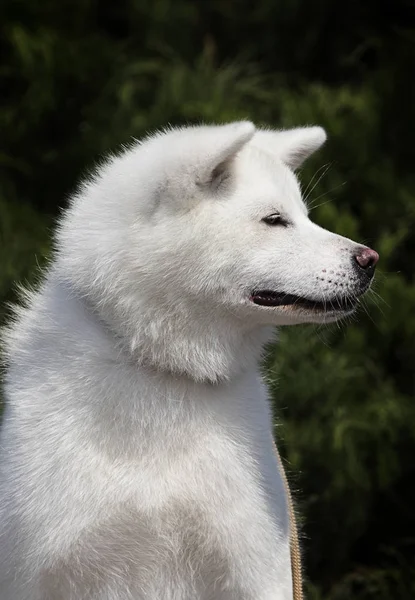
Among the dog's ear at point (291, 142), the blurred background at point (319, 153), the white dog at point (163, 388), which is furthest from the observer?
the blurred background at point (319, 153)

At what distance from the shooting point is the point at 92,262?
9.91 ft

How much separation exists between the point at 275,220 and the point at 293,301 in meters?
0.24

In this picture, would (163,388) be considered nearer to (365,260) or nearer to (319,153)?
(365,260)

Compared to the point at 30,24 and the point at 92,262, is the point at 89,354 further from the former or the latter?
the point at 30,24

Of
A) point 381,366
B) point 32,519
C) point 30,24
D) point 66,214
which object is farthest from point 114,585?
point 30,24

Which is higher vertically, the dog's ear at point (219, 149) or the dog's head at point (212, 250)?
the dog's ear at point (219, 149)

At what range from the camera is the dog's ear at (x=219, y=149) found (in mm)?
2918

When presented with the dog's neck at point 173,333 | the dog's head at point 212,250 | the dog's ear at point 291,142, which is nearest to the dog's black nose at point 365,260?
Answer: the dog's head at point 212,250

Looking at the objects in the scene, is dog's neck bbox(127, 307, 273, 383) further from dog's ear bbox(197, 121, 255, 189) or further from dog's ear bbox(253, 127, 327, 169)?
dog's ear bbox(253, 127, 327, 169)

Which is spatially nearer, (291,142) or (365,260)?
(365,260)

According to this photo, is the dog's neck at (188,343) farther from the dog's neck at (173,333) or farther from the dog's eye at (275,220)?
the dog's eye at (275,220)

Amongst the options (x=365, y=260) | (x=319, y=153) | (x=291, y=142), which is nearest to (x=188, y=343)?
(x=365, y=260)

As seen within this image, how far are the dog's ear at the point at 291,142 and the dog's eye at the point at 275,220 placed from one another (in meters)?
0.31

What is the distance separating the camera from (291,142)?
3332 millimetres
